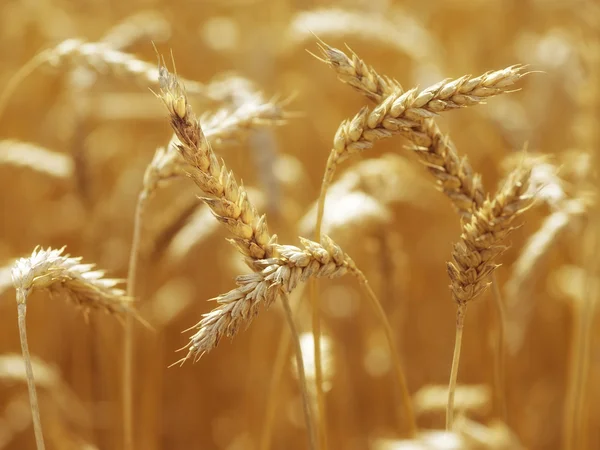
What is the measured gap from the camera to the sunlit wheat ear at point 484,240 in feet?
3.02

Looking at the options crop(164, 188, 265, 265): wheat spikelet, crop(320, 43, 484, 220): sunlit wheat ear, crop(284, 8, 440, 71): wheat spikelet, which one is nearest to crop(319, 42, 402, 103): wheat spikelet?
crop(320, 43, 484, 220): sunlit wheat ear

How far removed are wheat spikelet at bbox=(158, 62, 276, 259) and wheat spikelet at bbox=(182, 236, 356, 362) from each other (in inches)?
1.4

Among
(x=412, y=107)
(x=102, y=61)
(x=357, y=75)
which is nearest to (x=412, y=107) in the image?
(x=412, y=107)

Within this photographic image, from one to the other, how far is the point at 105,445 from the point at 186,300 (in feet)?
2.11

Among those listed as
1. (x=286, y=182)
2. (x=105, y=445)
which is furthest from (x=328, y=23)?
(x=105, y=445)

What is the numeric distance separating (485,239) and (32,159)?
1385 mm

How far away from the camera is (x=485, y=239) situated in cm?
93

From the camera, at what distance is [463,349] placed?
2.66m

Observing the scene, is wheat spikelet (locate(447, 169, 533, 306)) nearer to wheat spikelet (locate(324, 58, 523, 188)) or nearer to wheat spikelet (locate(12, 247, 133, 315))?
wheat spikelet (locate(324, 58, 523, 188))

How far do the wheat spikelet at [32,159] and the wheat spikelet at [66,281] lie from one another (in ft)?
2.61

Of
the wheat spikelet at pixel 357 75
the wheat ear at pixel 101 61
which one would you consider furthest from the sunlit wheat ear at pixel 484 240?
the wheat ear at pixel 101 61

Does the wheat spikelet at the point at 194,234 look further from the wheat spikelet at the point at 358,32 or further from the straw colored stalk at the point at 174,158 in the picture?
the wheat spikelet at the point at 358,32

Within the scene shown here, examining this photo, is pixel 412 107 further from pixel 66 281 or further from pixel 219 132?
pixel 66 281

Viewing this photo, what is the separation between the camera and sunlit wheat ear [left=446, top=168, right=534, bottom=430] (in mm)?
921
